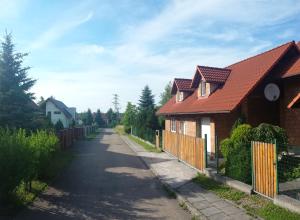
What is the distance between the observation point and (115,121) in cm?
12119

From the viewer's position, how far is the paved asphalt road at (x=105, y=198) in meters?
8.68

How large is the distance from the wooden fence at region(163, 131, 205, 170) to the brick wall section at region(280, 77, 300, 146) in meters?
4.12

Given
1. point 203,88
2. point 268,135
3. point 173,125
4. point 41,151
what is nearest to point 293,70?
point 268,135

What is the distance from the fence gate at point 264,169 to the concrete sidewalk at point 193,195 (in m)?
1.03

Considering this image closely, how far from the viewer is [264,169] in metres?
9.34

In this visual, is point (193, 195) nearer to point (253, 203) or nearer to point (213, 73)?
point (253, 203)

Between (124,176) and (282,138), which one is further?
(124,176)

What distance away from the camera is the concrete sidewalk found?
8.22 meters

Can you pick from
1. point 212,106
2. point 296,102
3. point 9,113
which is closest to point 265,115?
point 212,106

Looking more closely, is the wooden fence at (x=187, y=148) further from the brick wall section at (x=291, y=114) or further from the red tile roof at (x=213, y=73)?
the brick wall section at (x=291, y=114)

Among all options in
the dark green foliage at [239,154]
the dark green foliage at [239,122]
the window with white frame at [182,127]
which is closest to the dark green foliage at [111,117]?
the window with white frame at [182,127]

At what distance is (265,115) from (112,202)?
10.1 m

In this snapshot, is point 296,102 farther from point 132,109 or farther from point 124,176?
point 132,109

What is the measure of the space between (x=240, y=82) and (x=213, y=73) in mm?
3083
